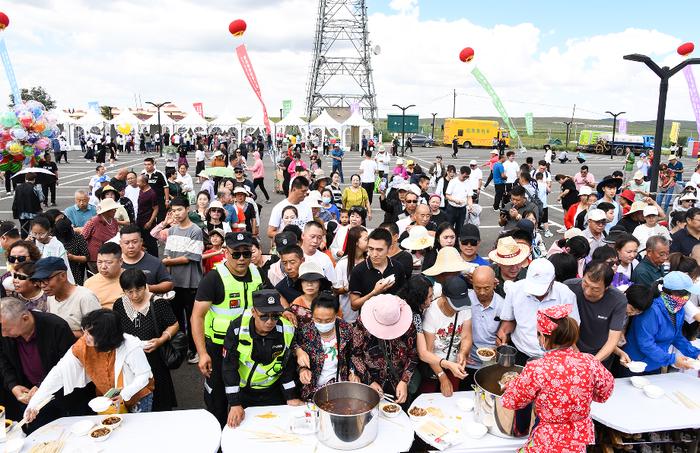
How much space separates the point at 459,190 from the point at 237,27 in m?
9.52

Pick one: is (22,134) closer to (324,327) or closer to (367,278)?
(367,278)

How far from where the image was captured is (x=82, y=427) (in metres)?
3.11

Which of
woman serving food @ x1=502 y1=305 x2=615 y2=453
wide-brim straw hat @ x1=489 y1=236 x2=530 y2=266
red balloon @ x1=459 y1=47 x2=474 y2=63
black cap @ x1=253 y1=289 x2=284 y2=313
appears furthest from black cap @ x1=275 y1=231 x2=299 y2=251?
red balloon @ x1=459 y1=47 x2=474 y2=63

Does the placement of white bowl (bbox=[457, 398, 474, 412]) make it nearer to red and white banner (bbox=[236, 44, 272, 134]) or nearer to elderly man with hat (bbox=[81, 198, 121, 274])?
elderly man with hat (bbox=[81, 198, 121, 274])

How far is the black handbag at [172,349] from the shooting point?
382 cm

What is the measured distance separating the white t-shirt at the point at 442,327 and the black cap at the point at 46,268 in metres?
2.90

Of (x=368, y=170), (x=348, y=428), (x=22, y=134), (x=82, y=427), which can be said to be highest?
(x=22, y=134)

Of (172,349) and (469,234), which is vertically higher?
(469,234)

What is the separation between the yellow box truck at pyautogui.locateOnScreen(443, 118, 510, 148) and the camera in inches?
1780

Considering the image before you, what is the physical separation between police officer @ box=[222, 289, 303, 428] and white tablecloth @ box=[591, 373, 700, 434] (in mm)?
2248

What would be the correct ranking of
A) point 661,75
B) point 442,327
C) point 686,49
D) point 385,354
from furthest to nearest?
point 686,49 < point 661,75 < point 442,327 < point 385,354

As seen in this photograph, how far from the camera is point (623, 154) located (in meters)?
41.1

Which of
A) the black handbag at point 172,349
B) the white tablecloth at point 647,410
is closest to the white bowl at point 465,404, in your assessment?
the white tablecloth at point 647,410

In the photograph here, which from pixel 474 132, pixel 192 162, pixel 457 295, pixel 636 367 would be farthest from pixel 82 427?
pixel 474 132
